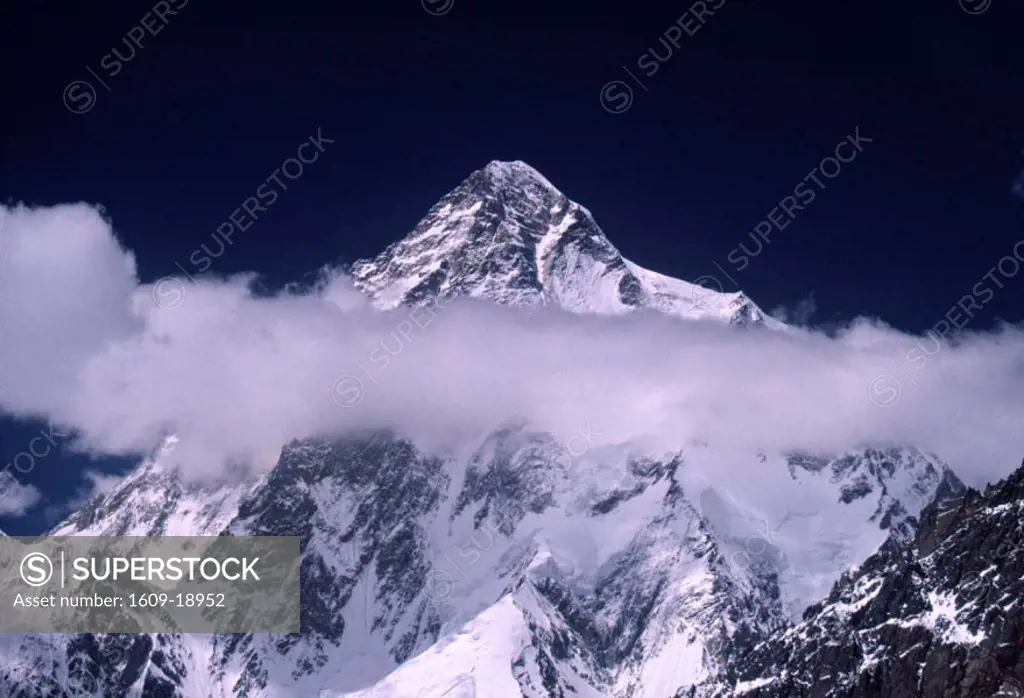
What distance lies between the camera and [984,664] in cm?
19212
